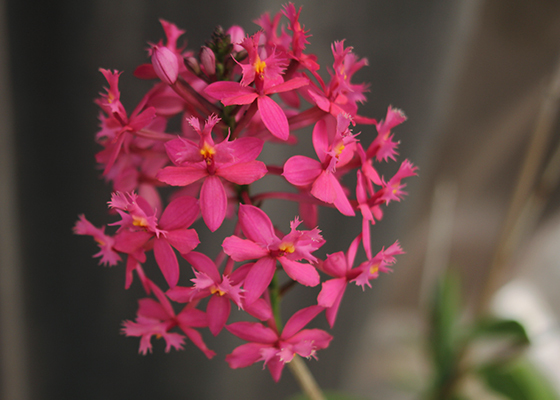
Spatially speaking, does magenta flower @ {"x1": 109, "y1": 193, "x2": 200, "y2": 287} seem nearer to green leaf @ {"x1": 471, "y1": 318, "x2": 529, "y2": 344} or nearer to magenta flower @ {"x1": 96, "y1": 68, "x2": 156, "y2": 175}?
magenta flower @ {"x1": 96, "y1": 68, "x2": 156, "y2": 175}

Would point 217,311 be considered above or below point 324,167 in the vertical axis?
below

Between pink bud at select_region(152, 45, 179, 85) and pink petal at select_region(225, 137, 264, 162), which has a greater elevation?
pink bud at select_region(152, 45, 179, 85)

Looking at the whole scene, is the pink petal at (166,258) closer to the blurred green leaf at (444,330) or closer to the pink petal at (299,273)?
the pink petal at (299,273)

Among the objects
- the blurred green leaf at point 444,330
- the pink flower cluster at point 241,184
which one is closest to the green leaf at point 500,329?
the blurred green leaf at point 444,330

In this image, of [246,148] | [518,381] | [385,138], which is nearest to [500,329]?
[518,381]

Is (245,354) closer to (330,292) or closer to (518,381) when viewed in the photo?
(330,292)

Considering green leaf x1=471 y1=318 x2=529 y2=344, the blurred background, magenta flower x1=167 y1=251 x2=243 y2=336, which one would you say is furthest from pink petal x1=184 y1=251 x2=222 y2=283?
green leaf x1=471 y1=318 x2=529 y2=344

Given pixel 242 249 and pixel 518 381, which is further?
pixel 518 381
